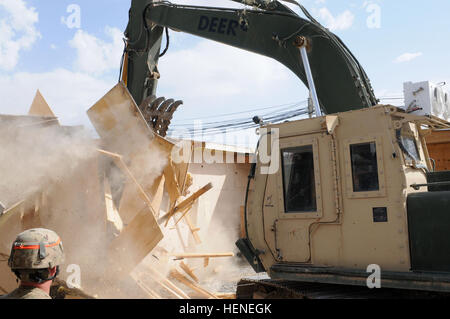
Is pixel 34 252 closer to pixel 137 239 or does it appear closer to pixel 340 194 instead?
pixel 137 239

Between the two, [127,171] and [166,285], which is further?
[166,285]

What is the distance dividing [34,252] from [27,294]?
0.80 feet

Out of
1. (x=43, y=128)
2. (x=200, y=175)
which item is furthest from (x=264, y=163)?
(x=200, y=175)

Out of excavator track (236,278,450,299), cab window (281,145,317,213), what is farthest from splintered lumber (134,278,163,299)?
cab window (281,145,317,213)

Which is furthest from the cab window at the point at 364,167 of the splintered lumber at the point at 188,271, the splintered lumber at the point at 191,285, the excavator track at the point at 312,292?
the splintered lumber at the point at 188,271

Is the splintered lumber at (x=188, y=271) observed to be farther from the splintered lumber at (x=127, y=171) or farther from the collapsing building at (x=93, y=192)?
the splintered lumber at (x=127, y=171)

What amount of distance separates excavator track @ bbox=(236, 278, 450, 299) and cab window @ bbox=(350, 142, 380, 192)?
110cm

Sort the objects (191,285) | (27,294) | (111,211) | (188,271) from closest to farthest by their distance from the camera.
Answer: (27,294) < (111,211) < (191,285) < (188,271)

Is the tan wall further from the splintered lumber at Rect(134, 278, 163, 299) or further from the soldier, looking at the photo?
the soldier

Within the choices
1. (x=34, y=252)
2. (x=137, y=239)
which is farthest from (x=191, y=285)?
(x=34, y=252)

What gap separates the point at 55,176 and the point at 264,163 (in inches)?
99.9

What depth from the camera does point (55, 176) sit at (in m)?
5.54

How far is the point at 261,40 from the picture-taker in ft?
22.1

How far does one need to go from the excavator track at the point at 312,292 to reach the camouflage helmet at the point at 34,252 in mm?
2979
